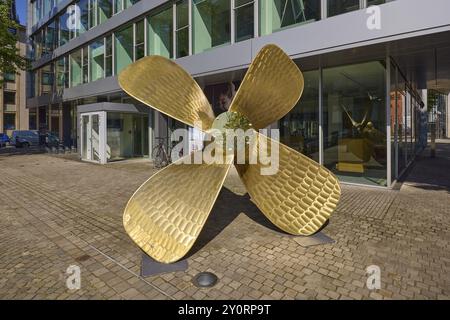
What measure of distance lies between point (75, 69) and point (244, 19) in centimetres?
1495

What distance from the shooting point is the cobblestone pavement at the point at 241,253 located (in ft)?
10.8

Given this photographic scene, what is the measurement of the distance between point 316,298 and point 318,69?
8.20 meters

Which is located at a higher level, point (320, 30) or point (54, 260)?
point (320, 30)

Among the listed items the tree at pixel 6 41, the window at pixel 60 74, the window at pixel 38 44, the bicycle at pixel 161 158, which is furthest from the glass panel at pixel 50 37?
the bicycle at pixel 161 158

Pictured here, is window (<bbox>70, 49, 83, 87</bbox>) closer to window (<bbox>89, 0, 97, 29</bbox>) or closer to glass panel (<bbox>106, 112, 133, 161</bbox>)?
window (<bbox>89, 0, 97, 29</bbox>)

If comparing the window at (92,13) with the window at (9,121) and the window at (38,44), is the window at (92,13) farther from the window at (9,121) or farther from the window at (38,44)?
the window at (9,121)

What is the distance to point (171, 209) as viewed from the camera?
4.15 metres

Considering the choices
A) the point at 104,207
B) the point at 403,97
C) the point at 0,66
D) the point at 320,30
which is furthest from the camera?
the point at 0,66

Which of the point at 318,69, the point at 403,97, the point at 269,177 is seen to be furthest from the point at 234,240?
the point at 403,97

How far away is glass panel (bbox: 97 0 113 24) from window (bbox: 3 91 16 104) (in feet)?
108

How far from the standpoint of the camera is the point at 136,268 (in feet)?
12.4

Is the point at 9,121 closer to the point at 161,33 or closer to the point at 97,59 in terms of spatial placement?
the point at 97,59

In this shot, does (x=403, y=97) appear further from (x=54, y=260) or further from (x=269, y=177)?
(x=54, y=260)

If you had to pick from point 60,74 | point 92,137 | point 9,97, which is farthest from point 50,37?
point 9,97
